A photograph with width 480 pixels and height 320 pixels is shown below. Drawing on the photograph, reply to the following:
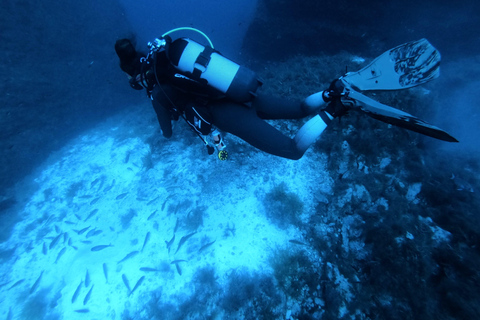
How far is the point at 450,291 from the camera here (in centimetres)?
323

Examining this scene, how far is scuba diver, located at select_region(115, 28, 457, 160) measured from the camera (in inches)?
126

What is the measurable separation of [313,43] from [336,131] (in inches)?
308

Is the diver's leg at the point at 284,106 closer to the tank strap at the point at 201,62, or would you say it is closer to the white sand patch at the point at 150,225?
the tank strap at the point at 201,62

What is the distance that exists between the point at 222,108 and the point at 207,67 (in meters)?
0.78

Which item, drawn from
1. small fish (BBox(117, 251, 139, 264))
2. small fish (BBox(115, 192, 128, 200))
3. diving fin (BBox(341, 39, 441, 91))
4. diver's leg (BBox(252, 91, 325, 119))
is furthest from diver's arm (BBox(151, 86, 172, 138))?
diving fin (BBox(341, 39, 441, 91))

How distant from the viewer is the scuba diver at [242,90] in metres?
3.19

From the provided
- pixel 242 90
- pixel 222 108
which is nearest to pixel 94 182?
pixel 222 108

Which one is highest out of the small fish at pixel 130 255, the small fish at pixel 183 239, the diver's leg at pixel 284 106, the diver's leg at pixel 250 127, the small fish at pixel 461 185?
the small fish at pixel 461 185

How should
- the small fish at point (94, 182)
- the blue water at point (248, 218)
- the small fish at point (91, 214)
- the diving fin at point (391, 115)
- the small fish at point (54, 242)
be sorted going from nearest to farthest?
1. the diving fin at point (391, 115)
2. the blue water at point (248, 218)
3. the small fish at point (54, 242)
4. the small fish at point (91, 214)
5. the small fish at point (94, 182)

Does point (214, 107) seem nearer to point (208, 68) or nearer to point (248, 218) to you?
point (208, 68)

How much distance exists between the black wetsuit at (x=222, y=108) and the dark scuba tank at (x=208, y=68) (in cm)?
15

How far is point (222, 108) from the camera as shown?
3766 mm

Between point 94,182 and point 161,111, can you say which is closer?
point 161,111

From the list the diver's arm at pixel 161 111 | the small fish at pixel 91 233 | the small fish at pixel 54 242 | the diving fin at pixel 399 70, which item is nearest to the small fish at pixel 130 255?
the small fish at pixel 91 233
